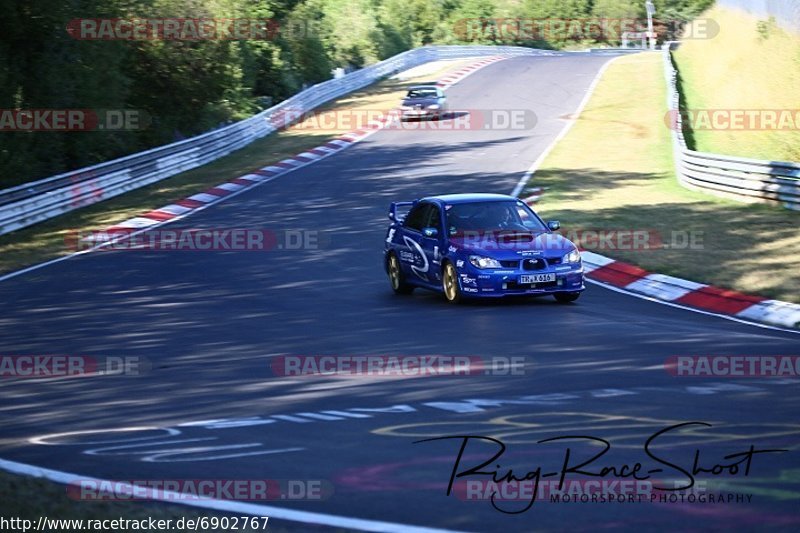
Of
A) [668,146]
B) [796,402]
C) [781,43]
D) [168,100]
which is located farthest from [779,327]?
[781,43]

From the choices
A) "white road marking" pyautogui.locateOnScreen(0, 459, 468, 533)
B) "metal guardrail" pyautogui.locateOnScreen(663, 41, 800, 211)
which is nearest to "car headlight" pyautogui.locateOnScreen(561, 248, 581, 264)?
"metal guardrail" pyautogui.locateOnScreen(663, 41, 800, 211)

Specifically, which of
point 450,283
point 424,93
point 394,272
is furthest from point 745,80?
point 450,283

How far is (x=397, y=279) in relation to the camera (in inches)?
671

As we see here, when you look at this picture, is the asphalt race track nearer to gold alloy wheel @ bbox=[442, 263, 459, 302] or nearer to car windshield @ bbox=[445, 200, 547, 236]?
gold alloy wheel @ bbox=[442, 263, 459, 302]

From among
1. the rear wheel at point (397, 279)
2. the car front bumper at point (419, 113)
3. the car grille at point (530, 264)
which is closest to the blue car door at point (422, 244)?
the rear wheel at point (397, 279)

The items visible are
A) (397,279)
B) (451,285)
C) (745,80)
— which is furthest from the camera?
(745,80)

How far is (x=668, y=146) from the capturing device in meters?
35.5

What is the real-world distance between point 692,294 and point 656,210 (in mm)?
8319

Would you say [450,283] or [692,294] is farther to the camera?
[692,294]

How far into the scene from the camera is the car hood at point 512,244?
1516 centimetres

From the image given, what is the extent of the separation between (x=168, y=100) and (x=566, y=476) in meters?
35.0

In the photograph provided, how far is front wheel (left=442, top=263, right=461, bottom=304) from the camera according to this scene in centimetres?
1541

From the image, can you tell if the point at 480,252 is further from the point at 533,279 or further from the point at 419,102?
the point at 419,102

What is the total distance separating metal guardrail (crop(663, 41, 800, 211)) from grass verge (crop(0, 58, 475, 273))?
1232 centimetres
